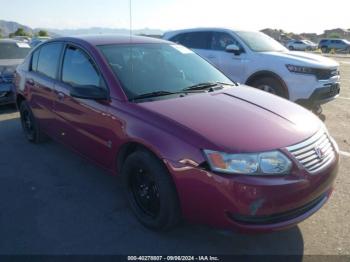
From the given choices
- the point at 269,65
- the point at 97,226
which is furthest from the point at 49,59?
the point at 269,65

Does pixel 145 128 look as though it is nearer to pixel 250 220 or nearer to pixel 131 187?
pixel 131 187

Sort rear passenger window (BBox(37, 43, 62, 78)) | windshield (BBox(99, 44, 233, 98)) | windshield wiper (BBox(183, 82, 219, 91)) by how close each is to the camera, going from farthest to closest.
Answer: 1. rear passenger window (BBox(37, 43, 62, 78))
2. windshield wiper (BBox(183, 82, 219, 91))
3. windshield (BBox(99, 44, 233, 98))

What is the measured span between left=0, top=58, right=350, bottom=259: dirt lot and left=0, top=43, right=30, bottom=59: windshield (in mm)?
5055

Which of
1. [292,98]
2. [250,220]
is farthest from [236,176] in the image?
[292,98]

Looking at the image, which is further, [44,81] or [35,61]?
[35,61]

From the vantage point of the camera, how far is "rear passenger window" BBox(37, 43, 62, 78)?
14.9 feet

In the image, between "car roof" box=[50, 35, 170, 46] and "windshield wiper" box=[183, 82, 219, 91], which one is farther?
"car roof" box=[50, 35, 170, 46]

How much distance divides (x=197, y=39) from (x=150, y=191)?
6083 mm

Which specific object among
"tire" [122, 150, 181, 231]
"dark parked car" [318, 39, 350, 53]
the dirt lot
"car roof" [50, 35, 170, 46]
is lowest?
"dark parked car" [318, 39, 350, 53]

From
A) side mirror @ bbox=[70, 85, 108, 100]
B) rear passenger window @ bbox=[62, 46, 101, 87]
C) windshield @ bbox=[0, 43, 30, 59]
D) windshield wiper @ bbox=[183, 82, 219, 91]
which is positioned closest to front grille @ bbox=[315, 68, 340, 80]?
windshield wiper @ bbox=[183, 82, 219, 91]

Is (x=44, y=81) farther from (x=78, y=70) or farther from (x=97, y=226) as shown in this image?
(x=97, y=226)

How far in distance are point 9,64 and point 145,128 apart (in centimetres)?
647

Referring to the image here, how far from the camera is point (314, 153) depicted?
9.42 ft

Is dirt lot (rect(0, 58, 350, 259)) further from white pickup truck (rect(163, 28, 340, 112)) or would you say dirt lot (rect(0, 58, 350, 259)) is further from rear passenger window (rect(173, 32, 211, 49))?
rear passenger window (rect(173, 32, 211, 49))
